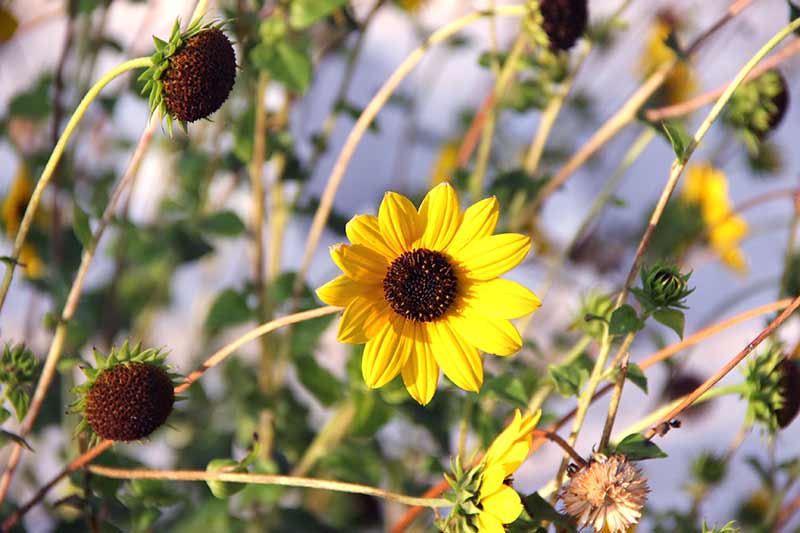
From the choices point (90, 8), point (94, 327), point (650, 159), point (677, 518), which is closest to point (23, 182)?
point (94, 327)

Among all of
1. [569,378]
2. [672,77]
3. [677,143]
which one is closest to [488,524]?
[569,378]

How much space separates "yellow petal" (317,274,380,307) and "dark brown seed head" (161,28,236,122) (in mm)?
108

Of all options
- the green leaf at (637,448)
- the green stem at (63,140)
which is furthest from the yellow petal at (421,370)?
the green stem at (63,140)

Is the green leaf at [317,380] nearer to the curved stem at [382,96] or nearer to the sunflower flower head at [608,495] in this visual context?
the curved stem at [382,96]

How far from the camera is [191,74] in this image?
0.44m

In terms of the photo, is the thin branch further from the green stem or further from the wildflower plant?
the green stem

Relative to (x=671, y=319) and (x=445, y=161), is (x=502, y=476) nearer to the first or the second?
(x=671, y=319)

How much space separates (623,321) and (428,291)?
0.35 ft

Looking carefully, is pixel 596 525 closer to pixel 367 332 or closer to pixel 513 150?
pixel 367 332

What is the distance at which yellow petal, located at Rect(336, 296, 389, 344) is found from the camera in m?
0.46

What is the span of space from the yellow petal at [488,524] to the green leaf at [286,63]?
336mm

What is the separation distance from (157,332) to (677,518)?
0.83 m

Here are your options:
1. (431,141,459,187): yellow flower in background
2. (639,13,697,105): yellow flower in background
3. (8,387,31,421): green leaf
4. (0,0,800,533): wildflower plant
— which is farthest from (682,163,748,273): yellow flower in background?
(8,387,31,421): green leaf

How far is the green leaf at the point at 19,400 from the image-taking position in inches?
19.5
